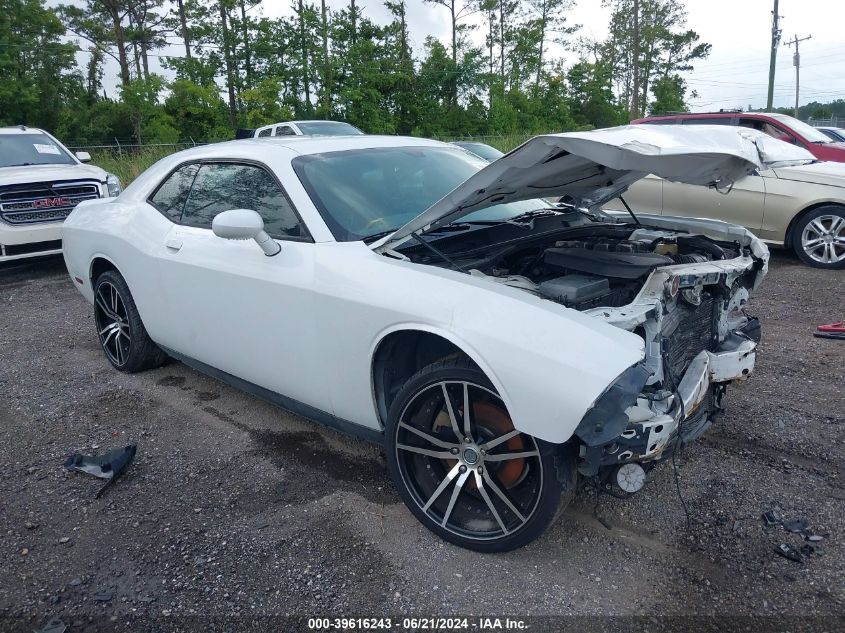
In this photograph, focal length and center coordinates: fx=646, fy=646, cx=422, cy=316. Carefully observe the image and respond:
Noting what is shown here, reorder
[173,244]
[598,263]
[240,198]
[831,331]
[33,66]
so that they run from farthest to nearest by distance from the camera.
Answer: [33,66] → [831,331] → [173,244] → [240,198] → [598,263]

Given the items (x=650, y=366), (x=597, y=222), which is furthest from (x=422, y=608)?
(x=597, y=222)

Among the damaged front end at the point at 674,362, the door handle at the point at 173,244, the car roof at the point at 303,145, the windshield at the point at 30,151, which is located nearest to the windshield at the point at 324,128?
the windshield at the point at 30,151

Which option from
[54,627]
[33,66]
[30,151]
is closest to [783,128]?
[54,627]

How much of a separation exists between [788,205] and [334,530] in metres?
6.70

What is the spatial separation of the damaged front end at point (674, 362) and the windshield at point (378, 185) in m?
1.18

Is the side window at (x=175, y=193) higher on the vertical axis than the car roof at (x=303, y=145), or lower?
lower

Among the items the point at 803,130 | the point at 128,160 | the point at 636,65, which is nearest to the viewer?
the point at 803,130

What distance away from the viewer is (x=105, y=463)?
11.0 ft

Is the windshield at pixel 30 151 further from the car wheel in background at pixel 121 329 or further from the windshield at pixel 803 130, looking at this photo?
the windshield at pixel 803 130

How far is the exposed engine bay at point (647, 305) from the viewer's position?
2.30 metres

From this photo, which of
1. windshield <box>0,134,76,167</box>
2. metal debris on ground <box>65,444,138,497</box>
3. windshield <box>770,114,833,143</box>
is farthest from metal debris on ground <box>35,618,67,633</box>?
windshield <box>770,114,833,143</box>

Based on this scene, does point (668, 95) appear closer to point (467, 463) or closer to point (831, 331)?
point (831, 331)

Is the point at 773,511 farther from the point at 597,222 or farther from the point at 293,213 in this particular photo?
the point at 293,213

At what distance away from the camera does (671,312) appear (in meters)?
2.72
